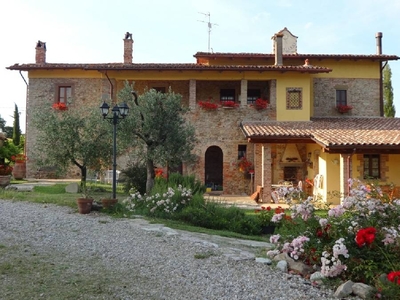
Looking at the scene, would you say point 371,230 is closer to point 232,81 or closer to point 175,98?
point 175,98

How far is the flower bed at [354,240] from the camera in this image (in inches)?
174

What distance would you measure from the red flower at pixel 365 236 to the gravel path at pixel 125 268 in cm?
70

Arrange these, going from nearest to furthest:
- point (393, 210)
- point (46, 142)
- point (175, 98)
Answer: point (393, 210), point (175, 98), point (46, 142)

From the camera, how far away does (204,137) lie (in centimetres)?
1767

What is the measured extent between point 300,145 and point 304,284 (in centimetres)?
1305

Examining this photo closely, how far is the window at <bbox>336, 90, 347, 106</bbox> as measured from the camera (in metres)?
19.8

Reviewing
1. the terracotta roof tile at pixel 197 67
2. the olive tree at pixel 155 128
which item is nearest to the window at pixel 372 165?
the terracotta roof tile at pixel 197 67

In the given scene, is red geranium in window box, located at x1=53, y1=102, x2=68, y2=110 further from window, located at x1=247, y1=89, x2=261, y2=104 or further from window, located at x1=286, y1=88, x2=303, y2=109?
window, located at x1=286, y1=88, x2=303, y2=109

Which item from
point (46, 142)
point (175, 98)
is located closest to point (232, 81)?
point (175, 98)

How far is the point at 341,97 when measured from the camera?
19781mm

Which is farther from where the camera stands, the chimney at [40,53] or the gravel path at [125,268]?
the chimney at [40,53]

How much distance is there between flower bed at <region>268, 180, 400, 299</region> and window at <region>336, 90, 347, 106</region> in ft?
50.0

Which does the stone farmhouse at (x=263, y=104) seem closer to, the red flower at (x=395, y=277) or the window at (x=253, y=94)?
the window at (x=253, y=94)

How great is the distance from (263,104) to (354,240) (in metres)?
13.3
